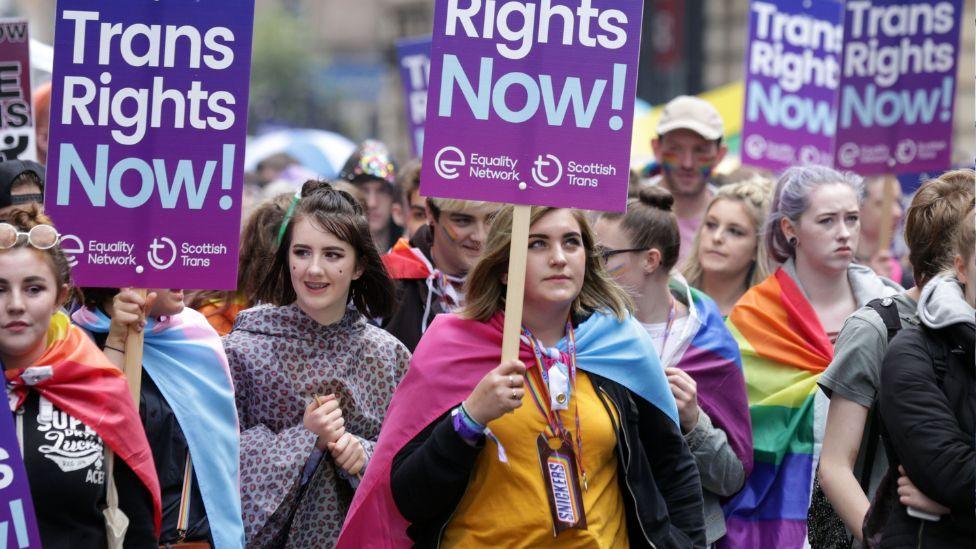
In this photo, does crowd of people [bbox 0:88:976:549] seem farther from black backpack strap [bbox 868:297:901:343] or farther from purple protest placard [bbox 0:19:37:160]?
purple protest placard [bbox 0:19:37:160]

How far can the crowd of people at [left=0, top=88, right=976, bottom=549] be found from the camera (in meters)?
4.29

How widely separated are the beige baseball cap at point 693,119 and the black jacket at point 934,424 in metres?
4.27

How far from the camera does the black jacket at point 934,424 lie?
4008 mm

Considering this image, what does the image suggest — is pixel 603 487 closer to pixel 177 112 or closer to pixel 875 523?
pixel 875 523

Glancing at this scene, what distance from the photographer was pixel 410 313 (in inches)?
254

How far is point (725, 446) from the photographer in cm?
550

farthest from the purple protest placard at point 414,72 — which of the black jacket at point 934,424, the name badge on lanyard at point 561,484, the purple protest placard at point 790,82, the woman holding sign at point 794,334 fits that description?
the black jacket at point 934,424

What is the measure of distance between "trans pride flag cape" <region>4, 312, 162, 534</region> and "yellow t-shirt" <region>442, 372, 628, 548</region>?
0.95m

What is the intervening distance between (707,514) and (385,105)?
53.1 m

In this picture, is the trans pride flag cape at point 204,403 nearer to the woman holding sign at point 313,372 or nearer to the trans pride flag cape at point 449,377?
the woman holding sign at point 313,372

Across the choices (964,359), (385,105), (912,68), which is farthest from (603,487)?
(385,105)

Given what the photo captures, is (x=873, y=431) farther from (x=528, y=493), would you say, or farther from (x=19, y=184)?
(x=19, y=184)

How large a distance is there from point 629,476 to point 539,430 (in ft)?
1.01

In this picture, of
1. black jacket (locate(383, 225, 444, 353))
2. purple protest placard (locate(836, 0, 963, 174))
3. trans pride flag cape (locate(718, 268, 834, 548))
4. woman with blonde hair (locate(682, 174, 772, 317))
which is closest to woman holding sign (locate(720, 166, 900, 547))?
trans pride flag cape (locate(718, 268, 834, 548))
